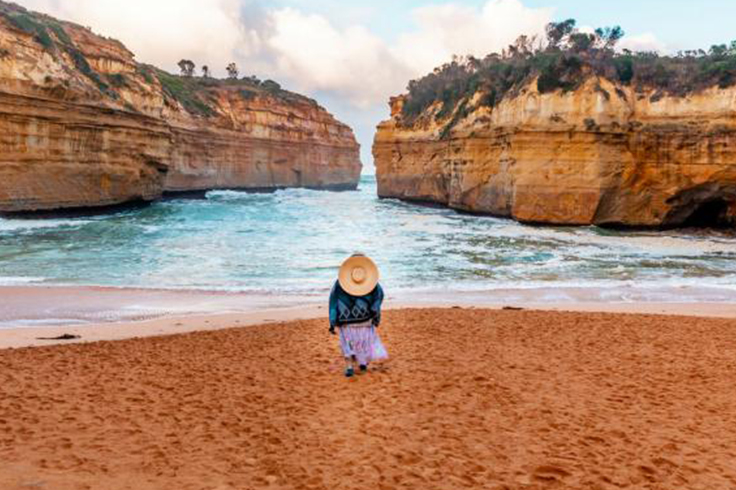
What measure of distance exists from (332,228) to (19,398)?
2614cm

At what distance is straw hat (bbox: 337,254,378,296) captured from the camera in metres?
6.56

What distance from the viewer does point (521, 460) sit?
14.7ft

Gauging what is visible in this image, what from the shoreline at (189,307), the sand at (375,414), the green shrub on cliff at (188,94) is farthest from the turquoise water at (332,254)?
the green shrub on cliff at (188,94)

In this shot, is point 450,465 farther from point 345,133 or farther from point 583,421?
point 345,133

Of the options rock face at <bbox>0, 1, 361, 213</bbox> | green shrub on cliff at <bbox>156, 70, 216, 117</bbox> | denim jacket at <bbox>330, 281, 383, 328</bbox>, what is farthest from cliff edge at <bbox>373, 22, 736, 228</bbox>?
green shrub on cliff at <bbox>156, 70, 216, 117</bbox>

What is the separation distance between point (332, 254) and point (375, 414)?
1562 centimetres

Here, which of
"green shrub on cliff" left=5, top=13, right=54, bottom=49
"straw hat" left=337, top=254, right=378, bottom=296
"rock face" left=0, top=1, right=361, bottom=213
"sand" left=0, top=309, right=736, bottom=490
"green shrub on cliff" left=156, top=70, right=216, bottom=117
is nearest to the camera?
"sand" left=0, top=309, right=736, bottom=490

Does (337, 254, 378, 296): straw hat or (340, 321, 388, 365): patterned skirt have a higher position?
(337, 254, 378, 296): straw hat

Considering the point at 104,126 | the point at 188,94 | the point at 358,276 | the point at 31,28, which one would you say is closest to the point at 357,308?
the point at 358,276

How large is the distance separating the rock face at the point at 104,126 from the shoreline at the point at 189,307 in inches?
712

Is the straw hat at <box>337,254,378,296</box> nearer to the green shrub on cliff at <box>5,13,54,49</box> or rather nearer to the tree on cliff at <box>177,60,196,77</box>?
the green shrub on cliff at <box>5,13,54,49</box>

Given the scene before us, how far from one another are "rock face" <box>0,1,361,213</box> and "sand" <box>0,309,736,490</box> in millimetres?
24188

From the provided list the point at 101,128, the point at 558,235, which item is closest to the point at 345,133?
the point at 101,128

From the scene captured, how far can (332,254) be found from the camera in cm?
2103
